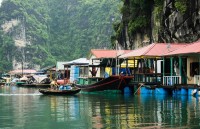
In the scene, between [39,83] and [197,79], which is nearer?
[197,79]

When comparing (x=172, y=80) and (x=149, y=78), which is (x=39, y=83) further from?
(x=172, y=80)

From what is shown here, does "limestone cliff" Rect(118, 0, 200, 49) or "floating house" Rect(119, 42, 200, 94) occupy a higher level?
"limestone cliff" Rect(118, 0, 200, 49)

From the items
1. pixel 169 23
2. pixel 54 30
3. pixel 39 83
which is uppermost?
pixel 54 30

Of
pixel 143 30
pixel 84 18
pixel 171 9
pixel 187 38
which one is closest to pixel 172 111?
pixel 187 38

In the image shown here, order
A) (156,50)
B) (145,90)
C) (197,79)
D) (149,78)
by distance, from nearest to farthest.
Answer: (197,79) → (145,90) → (149,78) → (156,50)

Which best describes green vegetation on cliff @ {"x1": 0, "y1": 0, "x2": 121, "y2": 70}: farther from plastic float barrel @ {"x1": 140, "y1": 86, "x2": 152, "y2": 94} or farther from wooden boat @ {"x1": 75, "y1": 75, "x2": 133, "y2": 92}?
plastic float barrel @ {"x1": 140, "y1": 86, "x2": 152, "y2": 94}

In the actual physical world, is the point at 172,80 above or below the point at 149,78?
below

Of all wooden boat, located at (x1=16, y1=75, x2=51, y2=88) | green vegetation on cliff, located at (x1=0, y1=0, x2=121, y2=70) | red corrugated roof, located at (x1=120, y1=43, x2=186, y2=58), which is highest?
green vegetation on cliff, located at (x1=0, y1=0, x2=121, y2=70)

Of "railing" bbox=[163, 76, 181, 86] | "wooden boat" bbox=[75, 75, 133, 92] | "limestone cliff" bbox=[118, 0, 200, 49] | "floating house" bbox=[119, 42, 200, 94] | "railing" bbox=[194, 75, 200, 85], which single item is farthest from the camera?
"limestone cliff" bbox=[118, 0, 200, 49]

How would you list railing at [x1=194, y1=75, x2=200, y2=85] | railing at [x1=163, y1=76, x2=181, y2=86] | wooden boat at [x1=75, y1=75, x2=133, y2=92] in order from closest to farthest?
railing at [x1=194, y1=75, x2=200, y2=85]
railing at [x1=163, y1=76, x2=181, y2=86]
wooden boat at [x1=75, y1=75, x2=133, y2=92]

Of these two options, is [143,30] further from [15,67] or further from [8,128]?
[15,67]

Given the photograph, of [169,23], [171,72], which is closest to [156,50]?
[171,72]

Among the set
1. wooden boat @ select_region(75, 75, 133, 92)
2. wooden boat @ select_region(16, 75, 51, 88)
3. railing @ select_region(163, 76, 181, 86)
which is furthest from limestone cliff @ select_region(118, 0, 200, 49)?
wooden boat @ select_region(16, 75, 51, 88)

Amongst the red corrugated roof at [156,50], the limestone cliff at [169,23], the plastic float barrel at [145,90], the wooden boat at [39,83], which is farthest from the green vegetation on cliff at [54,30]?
the plastic float barrel at [145,90]
